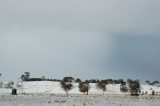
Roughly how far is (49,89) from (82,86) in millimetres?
41836

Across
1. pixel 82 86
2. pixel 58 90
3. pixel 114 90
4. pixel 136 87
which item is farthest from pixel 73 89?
pixel 136 87

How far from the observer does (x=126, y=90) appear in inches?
6644

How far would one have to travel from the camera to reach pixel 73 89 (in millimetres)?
196875

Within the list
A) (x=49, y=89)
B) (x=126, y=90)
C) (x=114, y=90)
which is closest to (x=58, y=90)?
(x=49, y=89)

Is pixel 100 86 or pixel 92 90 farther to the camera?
pixel 92 90

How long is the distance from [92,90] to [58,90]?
17.2m

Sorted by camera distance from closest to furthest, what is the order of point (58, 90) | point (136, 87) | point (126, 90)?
point (136, 87) → point (126, 90) → point (58, 90)

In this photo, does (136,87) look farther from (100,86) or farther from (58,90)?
(58,90)

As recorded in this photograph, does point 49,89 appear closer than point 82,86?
No

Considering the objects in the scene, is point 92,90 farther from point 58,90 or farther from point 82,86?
point 82,86

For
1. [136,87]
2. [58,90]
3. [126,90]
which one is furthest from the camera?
[58,90]

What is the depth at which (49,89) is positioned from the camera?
655ft

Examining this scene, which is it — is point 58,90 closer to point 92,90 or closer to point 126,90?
point 92,90

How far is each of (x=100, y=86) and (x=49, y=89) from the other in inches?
1434
